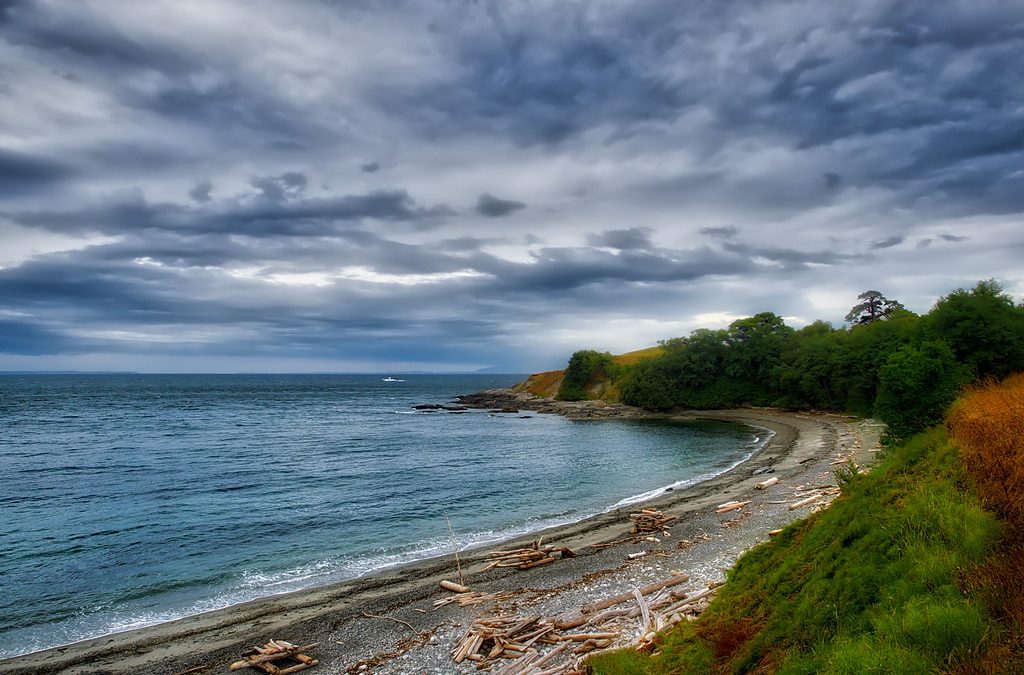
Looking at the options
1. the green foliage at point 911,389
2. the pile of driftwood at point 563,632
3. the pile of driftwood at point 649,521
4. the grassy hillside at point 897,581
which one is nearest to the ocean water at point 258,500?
the pile of driftwood at point 649,521

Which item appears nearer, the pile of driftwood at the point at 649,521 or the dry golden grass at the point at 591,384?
the pile of driftwood at the point at 649,521

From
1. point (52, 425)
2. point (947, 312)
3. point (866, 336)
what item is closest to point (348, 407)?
point (52, 425)

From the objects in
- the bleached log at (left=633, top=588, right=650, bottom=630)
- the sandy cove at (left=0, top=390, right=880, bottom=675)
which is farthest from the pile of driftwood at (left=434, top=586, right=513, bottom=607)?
the bleached log at (left=633, top=588, right=650, bottom=630)

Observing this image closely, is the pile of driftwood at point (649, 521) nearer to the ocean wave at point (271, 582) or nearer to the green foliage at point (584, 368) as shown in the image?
the ocean wave at point (271, 582)

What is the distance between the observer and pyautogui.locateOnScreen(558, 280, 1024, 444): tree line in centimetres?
2584

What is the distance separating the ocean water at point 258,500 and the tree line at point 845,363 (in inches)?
685

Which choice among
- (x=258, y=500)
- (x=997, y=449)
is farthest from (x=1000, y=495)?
(x=258, y=500)

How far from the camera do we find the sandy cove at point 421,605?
53.4 ft

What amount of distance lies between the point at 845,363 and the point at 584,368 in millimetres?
56792

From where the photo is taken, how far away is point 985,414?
1241 cm

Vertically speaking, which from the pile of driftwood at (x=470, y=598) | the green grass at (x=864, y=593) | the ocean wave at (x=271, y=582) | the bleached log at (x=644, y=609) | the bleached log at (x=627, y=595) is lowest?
the ocean wave at (x=271, y=582)

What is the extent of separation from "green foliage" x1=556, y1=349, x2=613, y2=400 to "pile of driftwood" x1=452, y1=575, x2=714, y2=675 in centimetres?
10579

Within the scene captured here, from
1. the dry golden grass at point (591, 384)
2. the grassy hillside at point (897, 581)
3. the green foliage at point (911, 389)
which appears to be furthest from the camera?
the dry golden grass at point (591, 384)

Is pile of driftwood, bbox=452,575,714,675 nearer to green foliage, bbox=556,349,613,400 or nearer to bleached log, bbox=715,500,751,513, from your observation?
bleached log, bbox=715,500,751,513
